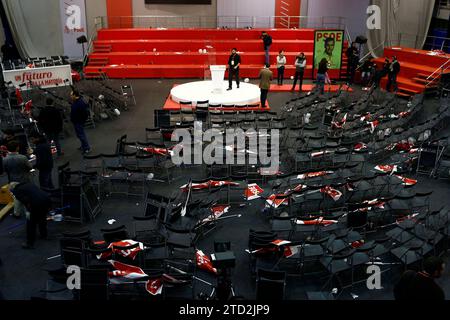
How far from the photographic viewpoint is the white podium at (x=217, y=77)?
17.1 metres

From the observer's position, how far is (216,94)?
1744 cm

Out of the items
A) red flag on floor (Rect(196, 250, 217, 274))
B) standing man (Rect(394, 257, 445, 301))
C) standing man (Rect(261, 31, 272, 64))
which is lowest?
red flag on floor (Rect(196, 250, 217, 274))

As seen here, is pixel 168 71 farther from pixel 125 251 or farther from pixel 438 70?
pixel 125 251

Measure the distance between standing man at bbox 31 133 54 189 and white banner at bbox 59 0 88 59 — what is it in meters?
15.4

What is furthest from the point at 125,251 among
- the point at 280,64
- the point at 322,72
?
Answer: the point at 280,64

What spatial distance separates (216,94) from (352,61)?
665cm

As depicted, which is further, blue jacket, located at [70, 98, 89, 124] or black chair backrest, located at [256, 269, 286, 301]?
blue jacket, located at [70, 98, 89, 124]

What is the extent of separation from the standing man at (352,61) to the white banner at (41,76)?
11.2m

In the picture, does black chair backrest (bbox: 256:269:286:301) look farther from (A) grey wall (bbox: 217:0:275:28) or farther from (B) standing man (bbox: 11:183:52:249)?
(A) grey wall (bbox: 217:0:275:28)

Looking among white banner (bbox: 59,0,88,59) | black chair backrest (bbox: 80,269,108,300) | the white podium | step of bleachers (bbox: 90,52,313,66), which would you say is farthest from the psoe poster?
black chair backrest (bbox: 80,269,108,300)

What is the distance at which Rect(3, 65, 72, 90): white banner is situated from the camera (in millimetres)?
15767

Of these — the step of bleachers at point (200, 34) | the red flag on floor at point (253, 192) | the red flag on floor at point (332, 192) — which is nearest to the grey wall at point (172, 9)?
the step of bleachers at point (200, 34)

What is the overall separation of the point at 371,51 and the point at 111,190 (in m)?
16.5

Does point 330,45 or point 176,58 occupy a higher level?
point 330,45
